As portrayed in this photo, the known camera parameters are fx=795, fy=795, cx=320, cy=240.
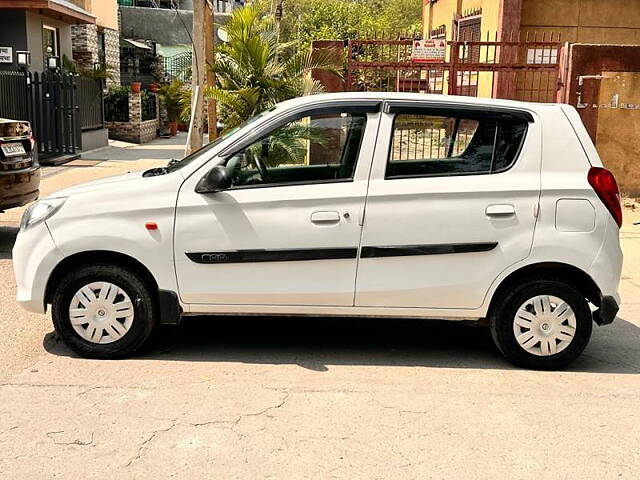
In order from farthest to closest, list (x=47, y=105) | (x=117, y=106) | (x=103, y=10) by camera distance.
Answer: (x=103, y=10)
(x=117, y=106)
(x=47, y=105)

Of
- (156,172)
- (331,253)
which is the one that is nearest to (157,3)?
(156,172)

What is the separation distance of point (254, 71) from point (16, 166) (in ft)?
15.9

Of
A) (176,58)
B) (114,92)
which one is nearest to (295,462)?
(114,92)

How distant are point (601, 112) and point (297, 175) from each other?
7508 mm

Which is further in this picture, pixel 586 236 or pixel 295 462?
pixel 586 236

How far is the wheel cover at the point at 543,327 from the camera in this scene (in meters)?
5.22

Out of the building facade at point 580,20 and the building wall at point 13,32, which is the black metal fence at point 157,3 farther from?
the building facade at point 580,20

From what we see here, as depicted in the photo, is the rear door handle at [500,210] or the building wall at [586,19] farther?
the building wall at [586,19]

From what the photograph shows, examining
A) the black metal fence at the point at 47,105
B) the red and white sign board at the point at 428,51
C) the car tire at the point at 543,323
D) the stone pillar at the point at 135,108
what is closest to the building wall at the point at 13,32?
the black metal fence at the point at 47,105

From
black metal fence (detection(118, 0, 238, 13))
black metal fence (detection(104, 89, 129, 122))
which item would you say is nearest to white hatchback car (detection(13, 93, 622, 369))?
black metal fence (detection(104, 89, 129, 122))

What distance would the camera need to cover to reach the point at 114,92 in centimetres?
2397

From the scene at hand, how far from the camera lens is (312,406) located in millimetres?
4590

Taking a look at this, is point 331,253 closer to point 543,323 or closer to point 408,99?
point 408,99

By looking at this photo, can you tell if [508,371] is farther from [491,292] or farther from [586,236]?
[586,236]
